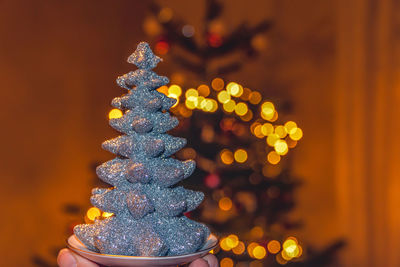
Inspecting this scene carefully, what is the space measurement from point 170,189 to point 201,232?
0.13m

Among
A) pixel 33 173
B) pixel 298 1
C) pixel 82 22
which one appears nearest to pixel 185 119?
pixel 33 173

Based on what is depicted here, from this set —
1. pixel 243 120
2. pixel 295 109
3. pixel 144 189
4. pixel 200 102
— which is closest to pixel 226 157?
pixel 243 120

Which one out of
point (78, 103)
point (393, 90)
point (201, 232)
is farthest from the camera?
point (78, 103)

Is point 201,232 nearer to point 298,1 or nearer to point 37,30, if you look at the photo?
point 37,30

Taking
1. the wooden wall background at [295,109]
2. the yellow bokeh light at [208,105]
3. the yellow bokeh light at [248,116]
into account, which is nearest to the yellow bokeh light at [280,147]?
the yellow bokeh light at [248,116]

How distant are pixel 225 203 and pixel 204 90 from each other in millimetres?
666

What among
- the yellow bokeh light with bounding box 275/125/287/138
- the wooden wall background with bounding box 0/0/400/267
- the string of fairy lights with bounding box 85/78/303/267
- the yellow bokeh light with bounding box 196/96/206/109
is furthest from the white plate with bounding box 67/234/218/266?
the wooden wall background with bounding box 0/0/400/267

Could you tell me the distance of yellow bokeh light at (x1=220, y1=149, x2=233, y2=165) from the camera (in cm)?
277

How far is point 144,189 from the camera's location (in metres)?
1.14

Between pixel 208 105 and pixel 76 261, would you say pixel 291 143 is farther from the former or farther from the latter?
pixel 76 261

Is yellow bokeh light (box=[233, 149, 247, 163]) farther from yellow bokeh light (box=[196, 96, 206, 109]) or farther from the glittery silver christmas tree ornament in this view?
the glittery silver christmas tree ornament

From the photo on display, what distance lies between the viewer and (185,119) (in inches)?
108

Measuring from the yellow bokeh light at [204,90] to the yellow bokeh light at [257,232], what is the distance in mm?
852

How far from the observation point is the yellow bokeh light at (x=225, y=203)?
110 inches
